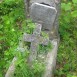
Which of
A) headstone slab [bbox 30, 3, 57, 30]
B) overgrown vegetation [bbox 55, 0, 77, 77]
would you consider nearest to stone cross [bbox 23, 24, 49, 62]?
headstone slab [bbox 30, 3, 57, 30]

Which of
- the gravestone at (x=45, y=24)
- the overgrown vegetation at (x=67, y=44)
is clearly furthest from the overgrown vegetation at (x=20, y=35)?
the gravestone at (x=45, y=24)

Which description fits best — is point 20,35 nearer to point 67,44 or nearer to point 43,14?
point 43,14

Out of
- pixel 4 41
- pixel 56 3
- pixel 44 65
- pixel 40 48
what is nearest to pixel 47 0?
pixel 56 3

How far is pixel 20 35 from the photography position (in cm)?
492

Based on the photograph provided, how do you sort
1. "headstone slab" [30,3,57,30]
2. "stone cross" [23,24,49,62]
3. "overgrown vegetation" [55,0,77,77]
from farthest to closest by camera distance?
"overgrown vegetation" [55,0,77,77] < "headstone slab" [30,3,57,30] < "stone cross" [23,24,49,62]

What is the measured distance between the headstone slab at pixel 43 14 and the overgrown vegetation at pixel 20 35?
15 cm

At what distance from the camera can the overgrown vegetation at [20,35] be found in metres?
4.06

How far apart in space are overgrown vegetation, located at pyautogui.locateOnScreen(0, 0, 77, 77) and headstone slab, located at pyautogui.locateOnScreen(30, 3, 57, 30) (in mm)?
154


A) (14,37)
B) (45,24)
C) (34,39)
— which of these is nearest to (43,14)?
(45,24)

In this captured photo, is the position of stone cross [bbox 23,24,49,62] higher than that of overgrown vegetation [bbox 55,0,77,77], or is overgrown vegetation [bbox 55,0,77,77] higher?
stone cross [bbox 23,24,49,62]

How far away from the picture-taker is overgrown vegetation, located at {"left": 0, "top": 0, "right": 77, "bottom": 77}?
160 inches

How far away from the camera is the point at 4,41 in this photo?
18.0ft

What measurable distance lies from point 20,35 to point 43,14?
0.72 metres

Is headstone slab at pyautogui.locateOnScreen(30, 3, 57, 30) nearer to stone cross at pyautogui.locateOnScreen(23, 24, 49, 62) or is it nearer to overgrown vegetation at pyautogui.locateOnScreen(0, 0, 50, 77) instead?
overgrown vegetation at pyautogui.locateOnScreen(0, 0, 50, 77)
